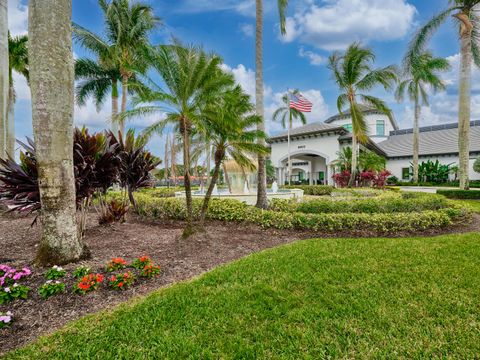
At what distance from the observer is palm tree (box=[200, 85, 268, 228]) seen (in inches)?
269

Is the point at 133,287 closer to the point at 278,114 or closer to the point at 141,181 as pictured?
the point at 141,181

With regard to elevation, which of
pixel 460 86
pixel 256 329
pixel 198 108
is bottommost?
pixel 256 329

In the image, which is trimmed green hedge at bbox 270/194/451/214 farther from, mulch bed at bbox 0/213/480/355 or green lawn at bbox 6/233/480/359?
green lawn at bbox 6/233/480/359

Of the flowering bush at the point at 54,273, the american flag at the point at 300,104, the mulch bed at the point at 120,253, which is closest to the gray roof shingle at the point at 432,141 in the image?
the american flag at the point at 300,104

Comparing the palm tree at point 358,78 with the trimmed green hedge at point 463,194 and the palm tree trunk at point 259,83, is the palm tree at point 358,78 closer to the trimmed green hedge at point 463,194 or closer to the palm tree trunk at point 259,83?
the trimmed green hedge at point 463,194

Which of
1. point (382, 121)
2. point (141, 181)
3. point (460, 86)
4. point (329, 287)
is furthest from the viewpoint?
point (382, 121)

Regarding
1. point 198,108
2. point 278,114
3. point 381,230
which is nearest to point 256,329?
point 198,108

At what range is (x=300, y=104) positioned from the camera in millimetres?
21797

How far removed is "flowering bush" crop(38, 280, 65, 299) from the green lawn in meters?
0.80

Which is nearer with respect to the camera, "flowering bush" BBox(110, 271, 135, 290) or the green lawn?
the green lawn

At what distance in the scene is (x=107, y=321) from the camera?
3.17 meters

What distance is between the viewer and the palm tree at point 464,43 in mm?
16109

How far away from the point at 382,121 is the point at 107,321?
48374mm

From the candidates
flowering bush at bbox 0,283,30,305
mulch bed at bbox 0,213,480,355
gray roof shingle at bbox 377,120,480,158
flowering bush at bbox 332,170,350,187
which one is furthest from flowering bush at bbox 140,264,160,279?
gray roof shingle at bbox 377,120,480,158
